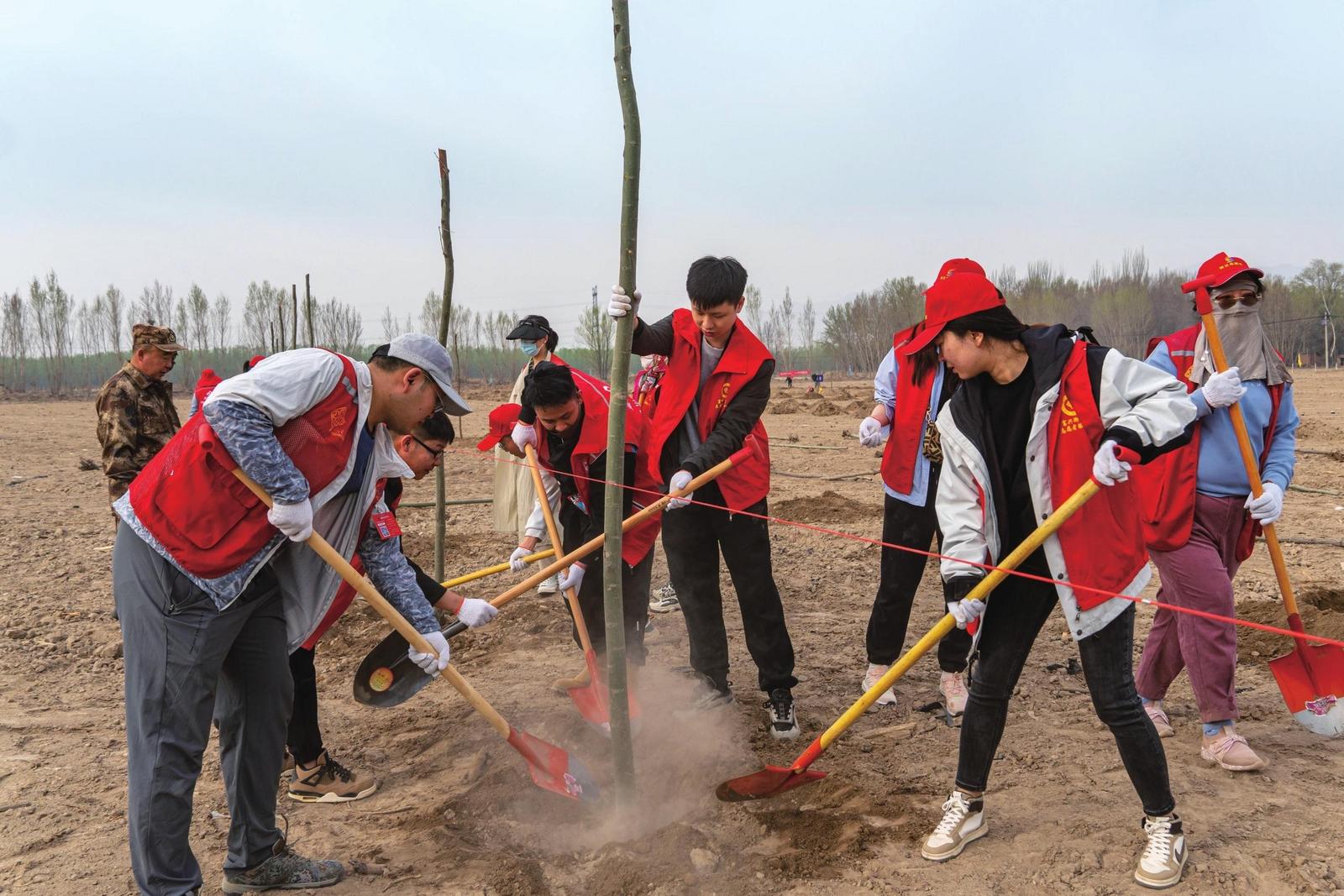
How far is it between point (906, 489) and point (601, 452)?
4.60ft

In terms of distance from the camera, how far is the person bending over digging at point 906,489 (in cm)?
387

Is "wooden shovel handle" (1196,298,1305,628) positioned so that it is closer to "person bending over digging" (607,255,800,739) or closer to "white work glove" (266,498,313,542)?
"person bending over digging" (607,255,800,739)

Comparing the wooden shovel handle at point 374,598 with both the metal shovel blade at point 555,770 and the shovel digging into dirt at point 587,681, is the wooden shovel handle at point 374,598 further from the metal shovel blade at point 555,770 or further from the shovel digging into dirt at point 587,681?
the shovel digging into dirt at point 587,681

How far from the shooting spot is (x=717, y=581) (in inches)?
161

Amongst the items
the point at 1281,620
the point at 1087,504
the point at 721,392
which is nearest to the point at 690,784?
the point at 721,392

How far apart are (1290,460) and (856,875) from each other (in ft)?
7.91

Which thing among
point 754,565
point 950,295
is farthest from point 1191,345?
point 754,565

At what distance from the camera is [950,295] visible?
8.82 feet

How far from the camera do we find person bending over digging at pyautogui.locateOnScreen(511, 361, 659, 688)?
3.89 metres

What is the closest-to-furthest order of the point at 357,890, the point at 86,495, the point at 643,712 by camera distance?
the point at 357,890, the point at 643,712, the point at 86,495

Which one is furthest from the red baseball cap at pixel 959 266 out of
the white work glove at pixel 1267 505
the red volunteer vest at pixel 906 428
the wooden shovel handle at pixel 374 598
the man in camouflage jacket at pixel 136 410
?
the man in camouflage jacket at pixel 136 410

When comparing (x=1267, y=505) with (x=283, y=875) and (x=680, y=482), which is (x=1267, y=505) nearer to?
(x=680, y=482)

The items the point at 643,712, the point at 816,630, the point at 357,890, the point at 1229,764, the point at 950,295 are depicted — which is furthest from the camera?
the point at 816,630

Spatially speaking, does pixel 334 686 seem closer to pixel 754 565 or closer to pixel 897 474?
pixel 754 565
